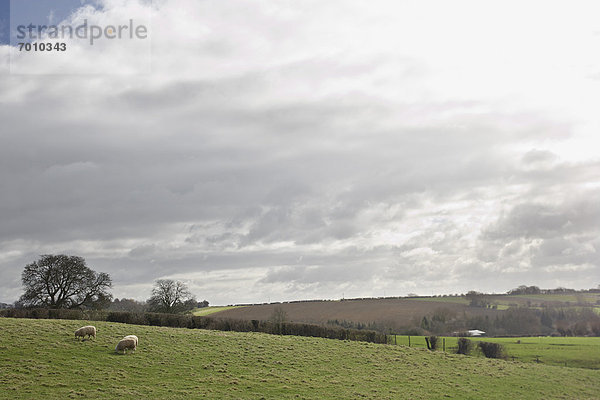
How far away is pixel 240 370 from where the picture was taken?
37344mm

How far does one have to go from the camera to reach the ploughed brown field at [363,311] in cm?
10662

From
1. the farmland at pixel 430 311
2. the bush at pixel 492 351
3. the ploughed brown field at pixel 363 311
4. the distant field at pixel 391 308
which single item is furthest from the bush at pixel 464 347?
the ploughed brown field at pixel 363 311

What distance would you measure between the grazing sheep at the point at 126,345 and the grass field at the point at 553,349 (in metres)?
42.6

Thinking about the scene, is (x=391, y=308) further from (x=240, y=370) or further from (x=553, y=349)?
(x=240, y=370)

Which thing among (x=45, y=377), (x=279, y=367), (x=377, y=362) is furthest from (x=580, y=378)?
(x=45, y=377)

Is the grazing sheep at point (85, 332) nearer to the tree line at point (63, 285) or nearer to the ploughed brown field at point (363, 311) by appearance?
the tree line at point (63, 285)

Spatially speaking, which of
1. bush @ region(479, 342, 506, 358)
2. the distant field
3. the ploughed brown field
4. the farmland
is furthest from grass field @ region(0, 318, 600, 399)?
the ploughed brown field

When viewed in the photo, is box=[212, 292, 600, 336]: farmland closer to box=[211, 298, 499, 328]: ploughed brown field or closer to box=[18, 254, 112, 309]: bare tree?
box=[211, 298, 499, 328]: ploughed brown field

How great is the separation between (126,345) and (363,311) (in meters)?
84.1

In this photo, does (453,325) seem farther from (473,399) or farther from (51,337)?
(51,337)

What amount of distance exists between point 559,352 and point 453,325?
110 feet

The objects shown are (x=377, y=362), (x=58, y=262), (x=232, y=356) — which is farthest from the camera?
(x=58, y=262)

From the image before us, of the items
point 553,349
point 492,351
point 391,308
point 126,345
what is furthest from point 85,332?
point 391,308

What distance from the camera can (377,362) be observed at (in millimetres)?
45844
